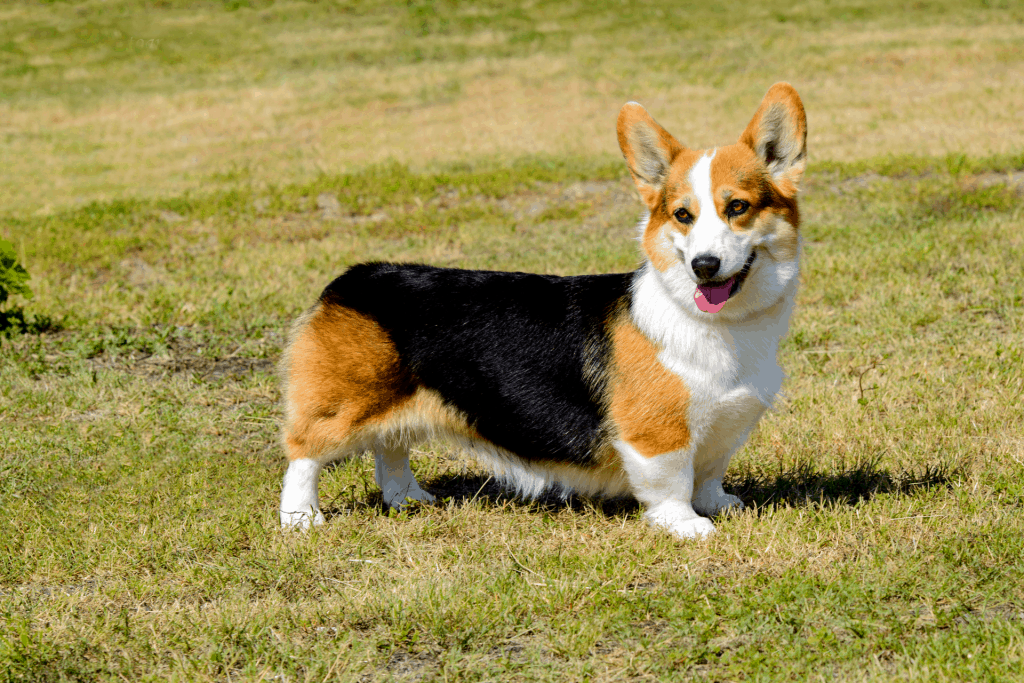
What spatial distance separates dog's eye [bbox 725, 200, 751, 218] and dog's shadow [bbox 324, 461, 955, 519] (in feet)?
4.42

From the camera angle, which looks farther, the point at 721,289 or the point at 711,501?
the point at 711,501

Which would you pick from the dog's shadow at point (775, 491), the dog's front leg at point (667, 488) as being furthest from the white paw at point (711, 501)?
the dog's front leg at point (667, 488)

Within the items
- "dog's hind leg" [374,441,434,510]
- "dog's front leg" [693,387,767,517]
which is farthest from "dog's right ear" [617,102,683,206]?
"dog's hind leg" [374,441,434,510]

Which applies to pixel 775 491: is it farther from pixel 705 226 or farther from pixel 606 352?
pixel 705 226

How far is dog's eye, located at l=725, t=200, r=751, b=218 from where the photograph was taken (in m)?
3.51

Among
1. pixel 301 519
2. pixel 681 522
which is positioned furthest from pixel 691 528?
pixel 301 519

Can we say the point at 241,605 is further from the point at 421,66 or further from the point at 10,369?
the point at 421,66

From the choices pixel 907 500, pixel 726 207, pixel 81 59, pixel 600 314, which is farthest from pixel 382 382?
pixel 81 59

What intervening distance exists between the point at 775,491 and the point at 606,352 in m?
1.18

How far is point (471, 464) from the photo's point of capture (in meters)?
4.98

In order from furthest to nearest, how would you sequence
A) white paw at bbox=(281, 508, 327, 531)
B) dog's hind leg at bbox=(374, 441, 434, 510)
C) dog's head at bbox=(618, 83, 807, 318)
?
1. dog's hind leg at bbox=(374, 441, 434, 510)
2. white paw at bbox=(281, 508, 327, 531)
3. dog's head at bbox=(618, 83, 807, 318)

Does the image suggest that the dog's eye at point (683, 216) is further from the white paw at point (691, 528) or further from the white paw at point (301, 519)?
the white paw at point (301, 519)

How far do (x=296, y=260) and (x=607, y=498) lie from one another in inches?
221

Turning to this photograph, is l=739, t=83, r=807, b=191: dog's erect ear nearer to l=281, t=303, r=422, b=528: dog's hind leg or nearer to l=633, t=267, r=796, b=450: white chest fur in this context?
l=633, t=267, r=796, b=450: white chest fur
